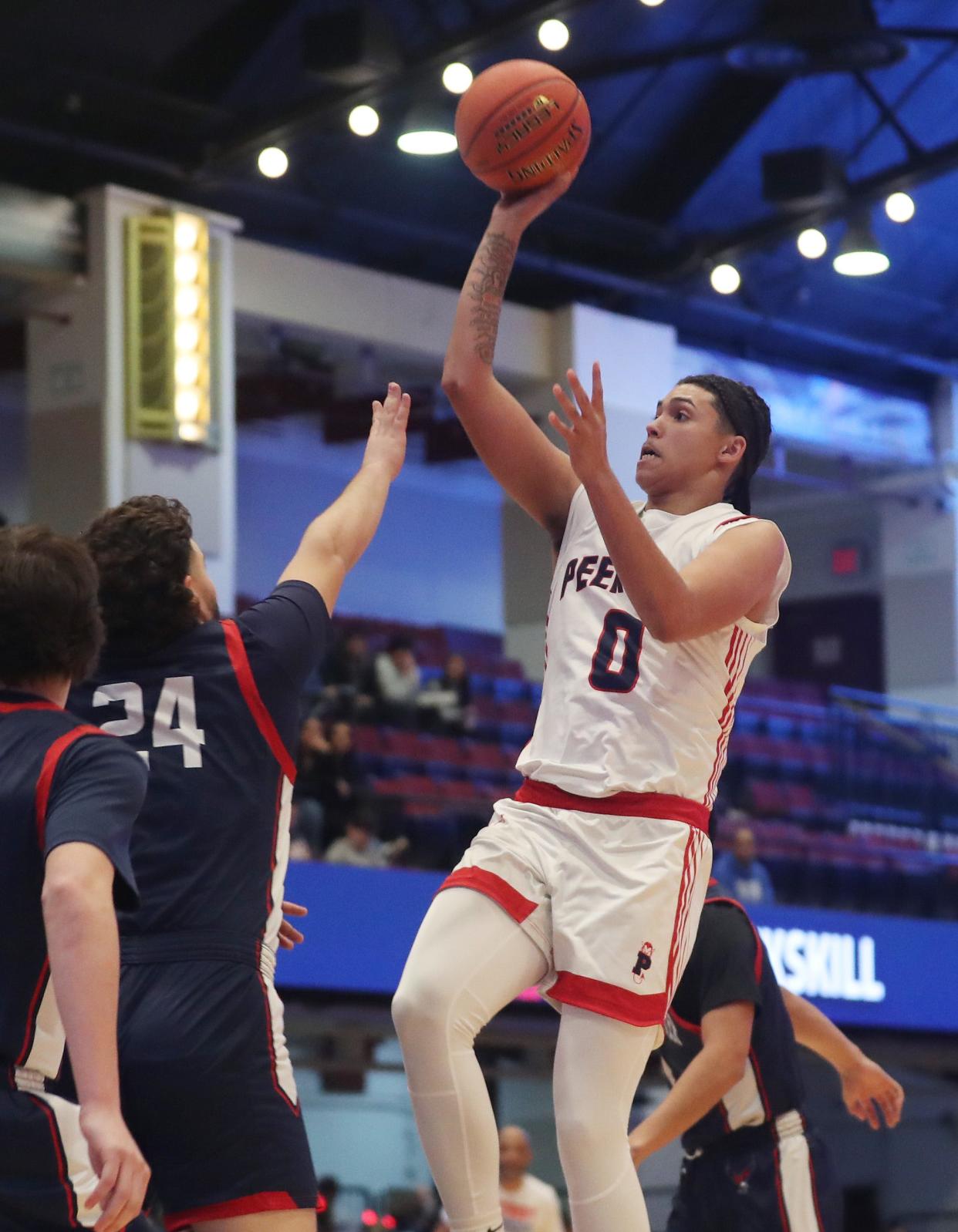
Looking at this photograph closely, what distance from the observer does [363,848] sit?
11.7m

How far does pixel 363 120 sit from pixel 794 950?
6.16 metres

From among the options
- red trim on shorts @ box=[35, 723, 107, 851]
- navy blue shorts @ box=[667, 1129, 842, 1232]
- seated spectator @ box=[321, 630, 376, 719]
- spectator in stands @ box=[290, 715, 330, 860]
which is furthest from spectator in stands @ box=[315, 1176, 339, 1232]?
red trim on shorts @ box=[35, 723, 107, 851]

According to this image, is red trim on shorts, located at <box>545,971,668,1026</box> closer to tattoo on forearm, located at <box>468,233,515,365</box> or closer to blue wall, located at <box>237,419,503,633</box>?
tattoo on forearm, located at <box>468,233,515,365</box>

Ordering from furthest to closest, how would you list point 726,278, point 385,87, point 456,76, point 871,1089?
point 726,278, point 385,87, point 456,76, point 871,1089

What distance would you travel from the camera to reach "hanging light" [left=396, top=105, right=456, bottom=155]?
43.9ft

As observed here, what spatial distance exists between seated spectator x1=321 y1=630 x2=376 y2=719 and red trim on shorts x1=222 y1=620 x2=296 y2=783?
9738mm

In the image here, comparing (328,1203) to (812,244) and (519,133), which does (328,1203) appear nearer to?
(812,244)

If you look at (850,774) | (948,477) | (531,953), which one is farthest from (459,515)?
(531,953)

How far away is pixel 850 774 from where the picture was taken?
16.5 m

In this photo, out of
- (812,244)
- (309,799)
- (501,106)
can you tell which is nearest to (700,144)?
(812,244)

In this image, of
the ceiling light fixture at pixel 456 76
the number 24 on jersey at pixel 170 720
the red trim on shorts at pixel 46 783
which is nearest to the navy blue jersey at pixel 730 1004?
the number 24 on jersey at pixel 170 720

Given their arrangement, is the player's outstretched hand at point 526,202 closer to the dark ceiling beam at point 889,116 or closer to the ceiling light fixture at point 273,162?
the ceiling light fixture at point 273,162

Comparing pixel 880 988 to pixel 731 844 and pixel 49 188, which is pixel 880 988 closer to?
pixel 731 844

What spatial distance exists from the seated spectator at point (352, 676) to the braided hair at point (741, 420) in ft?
30.0
